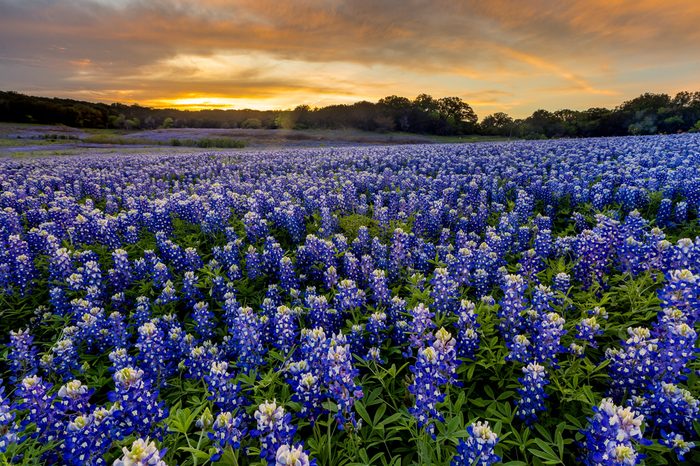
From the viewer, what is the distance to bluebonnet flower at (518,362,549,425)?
2730 millimetres

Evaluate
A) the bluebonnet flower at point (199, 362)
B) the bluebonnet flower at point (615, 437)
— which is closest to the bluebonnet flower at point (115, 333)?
the bluebonnet flower at point (199, 362)

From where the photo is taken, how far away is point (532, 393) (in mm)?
2797

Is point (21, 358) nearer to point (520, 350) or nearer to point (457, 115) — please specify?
point (520, 350)

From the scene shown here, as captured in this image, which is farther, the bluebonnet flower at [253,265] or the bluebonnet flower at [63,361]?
the bluebonnet flower at [253,265]

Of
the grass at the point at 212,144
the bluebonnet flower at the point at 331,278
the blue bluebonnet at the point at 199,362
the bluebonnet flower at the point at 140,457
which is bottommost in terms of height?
the blue bluebonnet at the point at 199,362

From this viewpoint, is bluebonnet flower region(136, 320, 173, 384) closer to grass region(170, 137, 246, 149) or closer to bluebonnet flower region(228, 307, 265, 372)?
bluebonnet flower region(228, 307, 265, 372)

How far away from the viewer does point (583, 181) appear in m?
9.62

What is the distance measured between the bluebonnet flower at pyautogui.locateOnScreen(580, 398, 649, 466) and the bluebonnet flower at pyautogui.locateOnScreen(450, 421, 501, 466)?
56cm

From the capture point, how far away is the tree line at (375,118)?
2210 inches

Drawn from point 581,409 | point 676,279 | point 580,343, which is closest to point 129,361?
point 581,409

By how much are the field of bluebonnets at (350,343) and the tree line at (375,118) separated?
55.4 metres

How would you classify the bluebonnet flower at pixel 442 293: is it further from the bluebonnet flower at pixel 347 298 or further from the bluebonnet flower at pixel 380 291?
the bluebonnet flower at pixel 347 298

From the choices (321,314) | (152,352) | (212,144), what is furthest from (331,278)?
(212,144)

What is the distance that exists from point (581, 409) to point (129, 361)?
377cm
